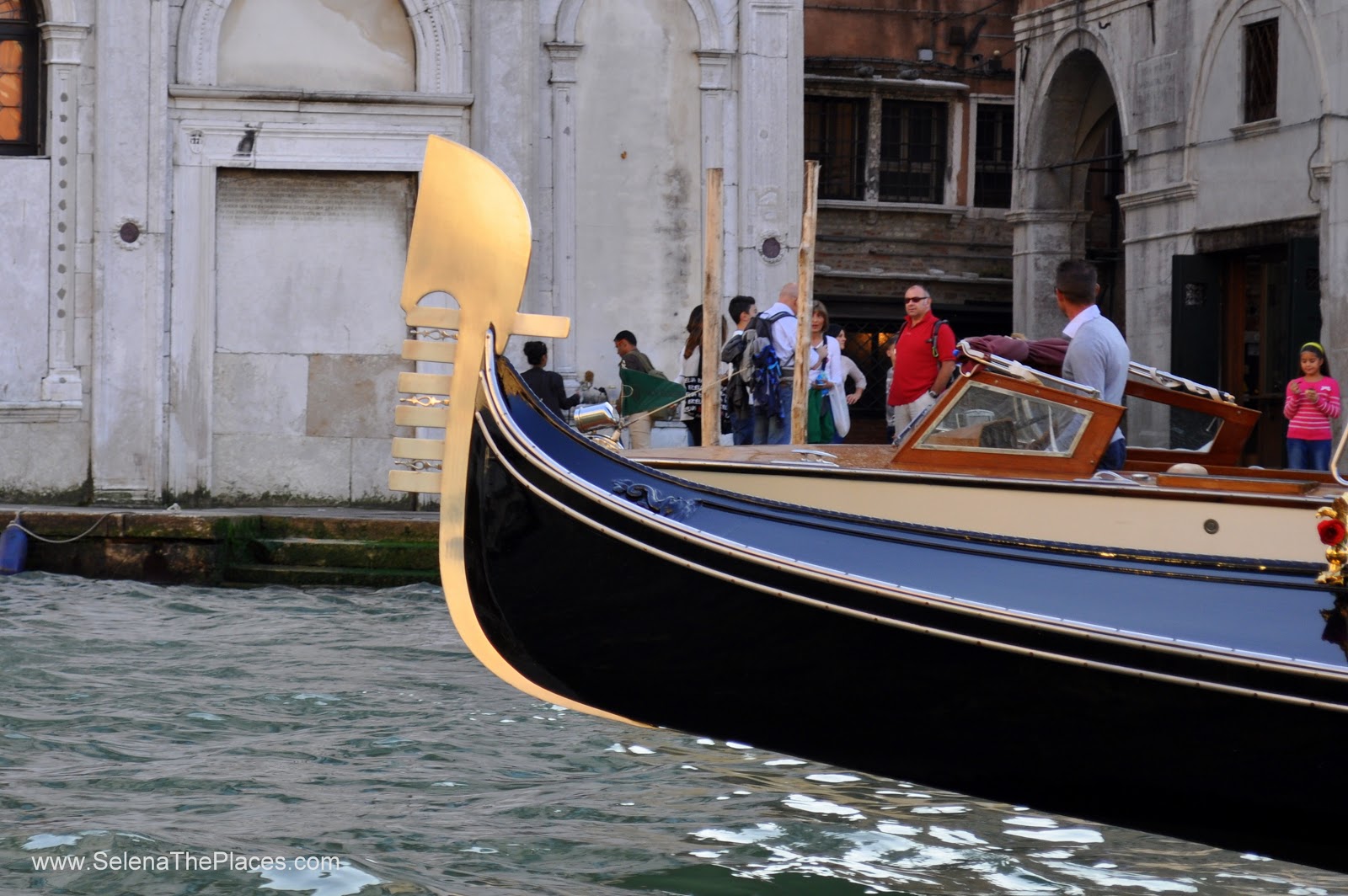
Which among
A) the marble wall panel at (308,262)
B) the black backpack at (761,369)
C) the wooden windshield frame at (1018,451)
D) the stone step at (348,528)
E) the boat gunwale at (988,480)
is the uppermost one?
the marble wall panel at (308,262)

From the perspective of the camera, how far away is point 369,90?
1180 cm

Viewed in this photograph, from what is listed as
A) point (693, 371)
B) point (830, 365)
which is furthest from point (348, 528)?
point (830, 365)

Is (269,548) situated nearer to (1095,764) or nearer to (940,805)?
(940,805)

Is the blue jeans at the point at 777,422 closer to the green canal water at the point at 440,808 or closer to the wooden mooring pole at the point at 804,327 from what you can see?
the wooden mooring pole at the point at 804,327

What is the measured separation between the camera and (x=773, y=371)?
393 inches

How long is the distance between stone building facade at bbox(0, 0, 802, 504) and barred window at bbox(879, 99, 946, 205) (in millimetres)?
10268

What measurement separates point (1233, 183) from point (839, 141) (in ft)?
24.3

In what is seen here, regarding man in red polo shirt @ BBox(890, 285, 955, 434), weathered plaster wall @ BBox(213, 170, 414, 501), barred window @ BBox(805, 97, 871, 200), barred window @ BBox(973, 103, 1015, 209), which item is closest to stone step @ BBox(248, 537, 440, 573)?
weathered plaster wall @ BBox(213, 170, 414, 501)

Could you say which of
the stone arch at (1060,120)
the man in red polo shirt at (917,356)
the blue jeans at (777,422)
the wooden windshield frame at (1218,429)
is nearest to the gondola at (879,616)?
the wooden windshield frame at (1218,429)

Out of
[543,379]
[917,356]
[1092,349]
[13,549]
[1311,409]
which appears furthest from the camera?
[1311,409]

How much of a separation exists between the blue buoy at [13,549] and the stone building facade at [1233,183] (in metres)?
8.41

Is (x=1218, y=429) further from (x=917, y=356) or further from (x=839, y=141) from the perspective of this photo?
(x=839, y=141)

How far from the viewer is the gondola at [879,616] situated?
437 cm

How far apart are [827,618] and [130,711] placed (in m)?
3.23
